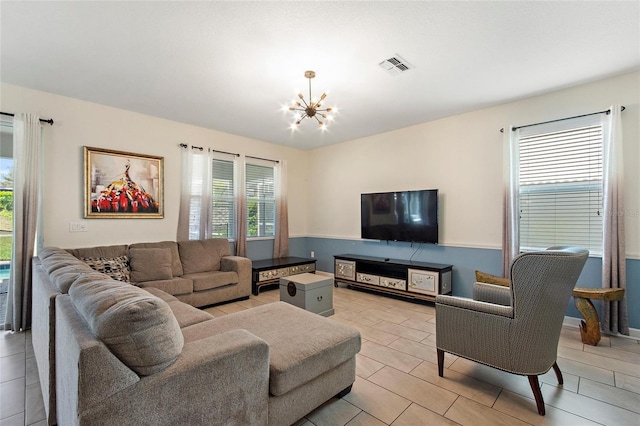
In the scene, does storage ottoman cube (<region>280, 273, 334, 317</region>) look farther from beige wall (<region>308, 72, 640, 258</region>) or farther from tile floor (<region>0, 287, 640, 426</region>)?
beige wall (<region>308, 72, 640, 258</region>)

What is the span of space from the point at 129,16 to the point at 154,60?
605mm

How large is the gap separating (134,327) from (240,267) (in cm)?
319

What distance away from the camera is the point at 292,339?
1814 millimetres

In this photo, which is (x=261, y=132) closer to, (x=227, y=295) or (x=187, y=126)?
(x=187, y=126)

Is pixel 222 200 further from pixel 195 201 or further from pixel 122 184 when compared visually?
pixel 122 184

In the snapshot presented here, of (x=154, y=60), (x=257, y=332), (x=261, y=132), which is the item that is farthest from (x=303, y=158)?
(x=257, y=332)

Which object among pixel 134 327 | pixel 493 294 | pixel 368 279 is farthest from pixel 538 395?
pixel 368 279

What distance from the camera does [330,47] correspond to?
247cm

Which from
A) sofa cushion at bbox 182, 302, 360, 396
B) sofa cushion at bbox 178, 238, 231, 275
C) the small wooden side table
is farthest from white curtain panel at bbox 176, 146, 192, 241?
the small wooden side table

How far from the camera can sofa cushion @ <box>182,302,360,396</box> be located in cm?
157

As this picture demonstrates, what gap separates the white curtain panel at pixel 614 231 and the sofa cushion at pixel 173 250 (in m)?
4.87

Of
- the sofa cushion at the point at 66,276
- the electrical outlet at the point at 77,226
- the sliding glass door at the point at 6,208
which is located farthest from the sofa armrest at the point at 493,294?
the sliding glass door at the point at 6,208

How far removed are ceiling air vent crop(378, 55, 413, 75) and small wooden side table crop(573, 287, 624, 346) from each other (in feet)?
8.89

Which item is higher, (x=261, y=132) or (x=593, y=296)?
(x=261, y=132)
